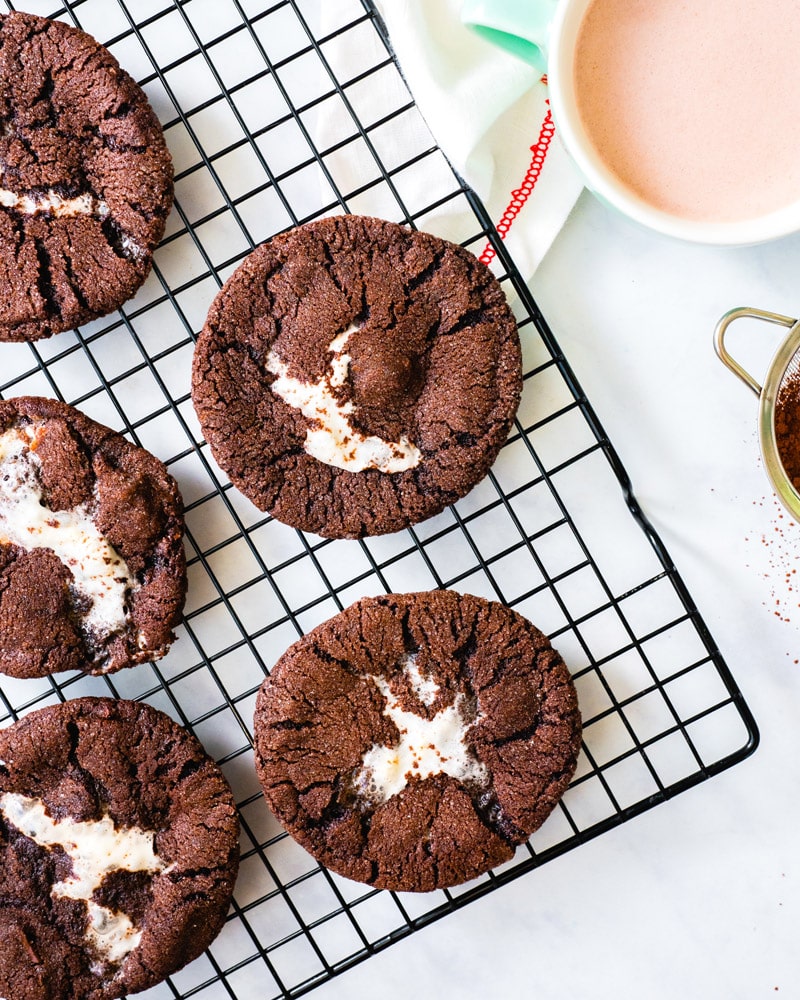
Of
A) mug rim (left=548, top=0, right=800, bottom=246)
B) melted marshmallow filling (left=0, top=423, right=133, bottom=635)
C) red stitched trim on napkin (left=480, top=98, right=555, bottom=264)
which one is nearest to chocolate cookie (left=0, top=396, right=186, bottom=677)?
melted marshmallow filling (left=0, top=423, right=133, bottom=635)

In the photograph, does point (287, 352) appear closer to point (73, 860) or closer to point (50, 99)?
point (50, 99)

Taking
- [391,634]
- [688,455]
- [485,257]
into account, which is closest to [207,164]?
[485,257]

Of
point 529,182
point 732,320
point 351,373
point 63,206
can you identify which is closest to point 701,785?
point 732,320

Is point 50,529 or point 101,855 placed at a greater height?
point 50,529

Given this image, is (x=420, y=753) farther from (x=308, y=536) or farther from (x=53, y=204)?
(x=53, y=204)

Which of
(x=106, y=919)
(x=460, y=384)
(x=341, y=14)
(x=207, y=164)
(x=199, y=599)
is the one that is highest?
(x=341, y=14)

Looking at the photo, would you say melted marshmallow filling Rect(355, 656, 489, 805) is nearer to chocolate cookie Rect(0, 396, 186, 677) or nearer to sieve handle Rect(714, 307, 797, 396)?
chocolate cookie Rect(0, 396, 186, 677)
